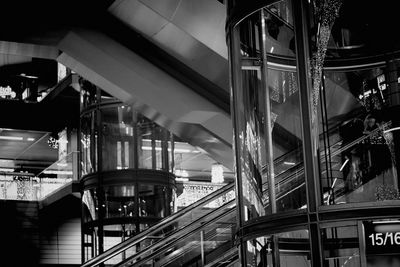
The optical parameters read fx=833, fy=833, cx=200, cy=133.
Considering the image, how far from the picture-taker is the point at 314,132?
686 cm

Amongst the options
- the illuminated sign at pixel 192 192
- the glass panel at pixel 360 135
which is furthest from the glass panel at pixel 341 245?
the illuminated sign at pixel 192 192

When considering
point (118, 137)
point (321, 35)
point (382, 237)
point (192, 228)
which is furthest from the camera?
point (118, 137)

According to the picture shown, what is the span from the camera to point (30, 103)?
99.3ft

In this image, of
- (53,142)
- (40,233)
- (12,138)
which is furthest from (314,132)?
(12,138)

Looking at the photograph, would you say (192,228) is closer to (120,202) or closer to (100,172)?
(120,202)

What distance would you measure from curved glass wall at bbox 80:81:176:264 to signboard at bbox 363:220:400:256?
47.3 feet

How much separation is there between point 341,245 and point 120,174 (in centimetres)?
1445

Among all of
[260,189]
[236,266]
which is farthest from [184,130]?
[260,189]

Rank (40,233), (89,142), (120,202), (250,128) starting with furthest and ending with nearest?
(40,233)
(89,142)
(120,202)
(250,128)

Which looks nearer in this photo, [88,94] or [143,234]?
[143,234]

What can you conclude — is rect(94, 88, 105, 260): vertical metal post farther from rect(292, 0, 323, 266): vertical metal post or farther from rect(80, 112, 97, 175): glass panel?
rect(292, 0, 323, 266): vertical metal post

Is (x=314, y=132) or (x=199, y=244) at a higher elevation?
(x=314, y=132)

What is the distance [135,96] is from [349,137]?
6.64 meters

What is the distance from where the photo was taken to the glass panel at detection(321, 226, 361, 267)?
661cm
